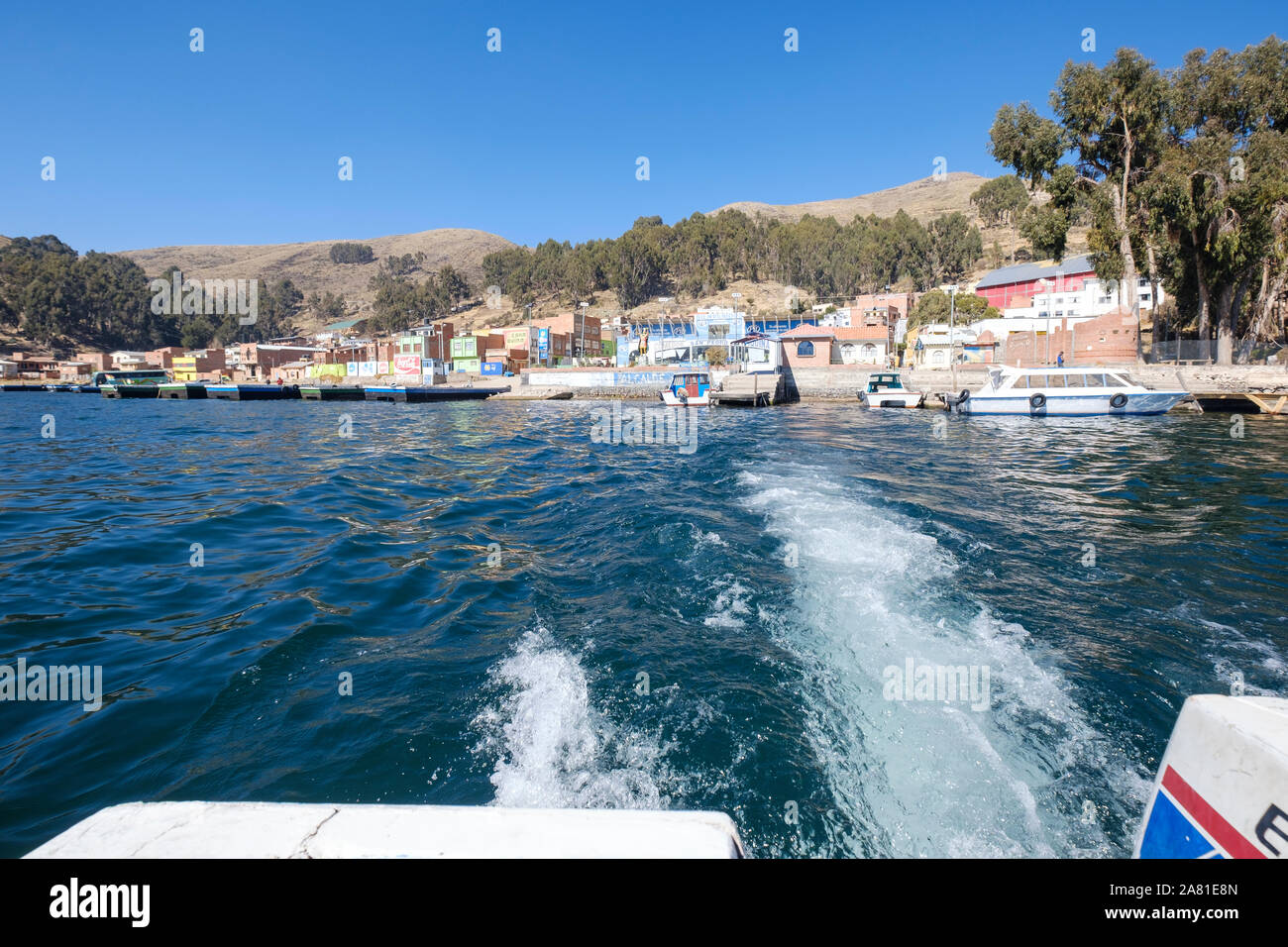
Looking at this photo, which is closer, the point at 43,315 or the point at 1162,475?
the point at 1162,475

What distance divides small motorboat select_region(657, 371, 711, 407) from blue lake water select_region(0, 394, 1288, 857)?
1104 inches

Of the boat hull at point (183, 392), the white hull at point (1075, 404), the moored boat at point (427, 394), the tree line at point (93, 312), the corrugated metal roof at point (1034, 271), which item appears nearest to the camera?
the white hull at point (1075, 404)

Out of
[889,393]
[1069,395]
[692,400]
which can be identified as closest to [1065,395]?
[1069,395]

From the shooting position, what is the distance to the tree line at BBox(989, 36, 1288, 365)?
29.5 metres

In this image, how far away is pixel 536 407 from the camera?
146 feet

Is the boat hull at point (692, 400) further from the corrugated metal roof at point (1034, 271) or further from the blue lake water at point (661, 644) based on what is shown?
the corrugated metal roof at point (1034, 271)

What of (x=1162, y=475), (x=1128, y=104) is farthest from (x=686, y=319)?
(x=1162, y=475)

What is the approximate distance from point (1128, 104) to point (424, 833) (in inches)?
1890

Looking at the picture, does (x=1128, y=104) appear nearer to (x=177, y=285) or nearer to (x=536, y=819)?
(x=536, y=819)

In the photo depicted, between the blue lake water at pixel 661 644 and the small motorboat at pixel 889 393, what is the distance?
23884 millimetres

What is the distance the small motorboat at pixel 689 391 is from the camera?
134 feet

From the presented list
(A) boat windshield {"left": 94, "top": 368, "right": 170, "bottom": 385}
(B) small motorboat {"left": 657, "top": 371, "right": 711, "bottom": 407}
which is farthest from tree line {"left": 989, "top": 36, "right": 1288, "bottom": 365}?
(A) boat windshield {"left": 94, "top": 368, "right": 170, "bottom": 385}

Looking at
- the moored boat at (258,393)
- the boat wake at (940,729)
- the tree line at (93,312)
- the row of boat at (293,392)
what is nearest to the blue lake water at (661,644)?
the boat wake at (940,729)

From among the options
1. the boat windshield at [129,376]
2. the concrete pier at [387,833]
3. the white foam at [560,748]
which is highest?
the boat windshield at [129,376]
